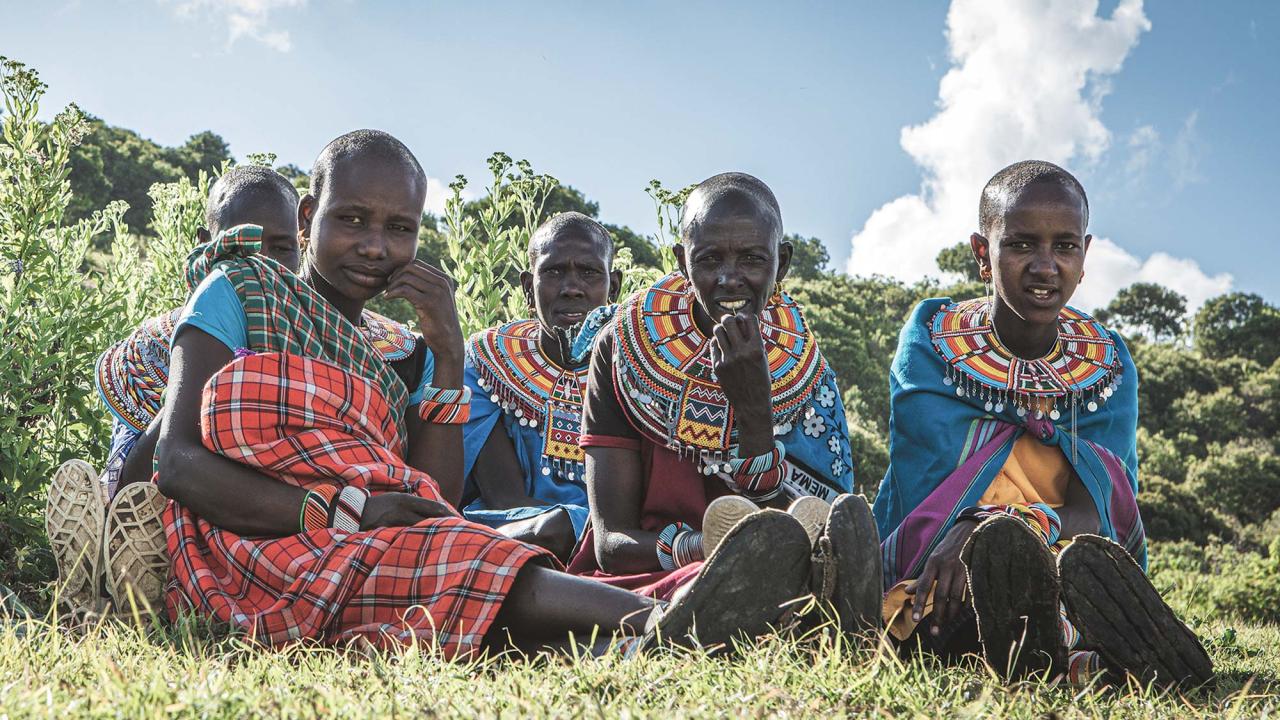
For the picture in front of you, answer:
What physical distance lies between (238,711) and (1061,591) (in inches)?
78.5

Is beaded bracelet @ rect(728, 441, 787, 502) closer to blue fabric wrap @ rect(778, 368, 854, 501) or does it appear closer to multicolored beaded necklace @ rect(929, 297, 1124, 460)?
blue fabric wrap @ rect(778, 368, 854, 501)


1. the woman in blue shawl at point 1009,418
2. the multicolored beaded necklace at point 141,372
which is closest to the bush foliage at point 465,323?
the multicolored beaded necklace at point 141,372

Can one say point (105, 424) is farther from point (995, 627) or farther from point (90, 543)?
point (995, 627)

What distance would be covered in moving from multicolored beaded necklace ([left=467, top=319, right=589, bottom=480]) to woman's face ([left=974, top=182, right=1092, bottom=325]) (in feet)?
6.70

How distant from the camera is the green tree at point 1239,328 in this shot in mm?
23062

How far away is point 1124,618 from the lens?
272cm

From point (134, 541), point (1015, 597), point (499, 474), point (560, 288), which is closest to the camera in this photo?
point (1015, 597)

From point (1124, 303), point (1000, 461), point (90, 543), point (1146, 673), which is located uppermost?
point (1124, 303)

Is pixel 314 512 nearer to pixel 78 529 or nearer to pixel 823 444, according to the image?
pixel 78 529

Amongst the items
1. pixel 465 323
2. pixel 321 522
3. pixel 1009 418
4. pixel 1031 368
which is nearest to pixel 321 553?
pixel 321 522

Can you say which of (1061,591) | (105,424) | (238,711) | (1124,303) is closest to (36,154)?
(105,424)

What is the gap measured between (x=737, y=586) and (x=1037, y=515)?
52.9 inches

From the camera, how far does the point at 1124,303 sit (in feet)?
103

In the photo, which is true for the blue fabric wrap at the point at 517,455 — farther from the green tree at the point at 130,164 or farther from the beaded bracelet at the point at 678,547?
the green tree at the point at 130,164
